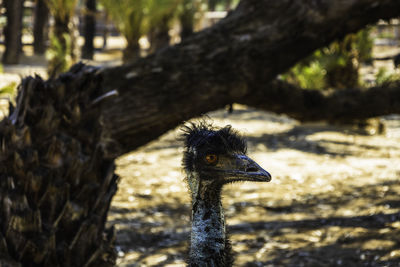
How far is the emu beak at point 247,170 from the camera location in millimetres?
2525

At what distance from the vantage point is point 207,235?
2.49 metres

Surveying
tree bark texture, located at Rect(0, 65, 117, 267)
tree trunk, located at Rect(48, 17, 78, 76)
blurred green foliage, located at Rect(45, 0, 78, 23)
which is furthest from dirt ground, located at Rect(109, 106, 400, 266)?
blurred green foliage, located at Rect(45, 0, 78, 23)

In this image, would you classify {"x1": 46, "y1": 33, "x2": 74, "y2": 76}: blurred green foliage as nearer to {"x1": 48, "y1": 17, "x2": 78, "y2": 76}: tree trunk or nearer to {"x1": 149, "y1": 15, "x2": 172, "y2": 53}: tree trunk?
{"x1": 48, "y1": 17, "x2": 78, "y2": 76}: tree trunk

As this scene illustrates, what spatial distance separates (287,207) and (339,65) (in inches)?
268

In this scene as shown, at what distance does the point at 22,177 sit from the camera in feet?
11.6

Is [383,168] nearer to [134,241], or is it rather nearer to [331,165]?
[331,165]

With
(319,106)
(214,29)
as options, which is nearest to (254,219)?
(319,106)

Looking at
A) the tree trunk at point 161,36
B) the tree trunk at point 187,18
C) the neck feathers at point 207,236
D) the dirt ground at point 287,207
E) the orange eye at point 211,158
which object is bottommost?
the dirt ground at point 287,207

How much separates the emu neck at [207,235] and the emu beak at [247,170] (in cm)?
17

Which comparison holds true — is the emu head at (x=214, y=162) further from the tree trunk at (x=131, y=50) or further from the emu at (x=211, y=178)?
the tree trunk at (x=131, y=50)

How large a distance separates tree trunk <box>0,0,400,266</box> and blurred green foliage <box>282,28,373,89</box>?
629 cm

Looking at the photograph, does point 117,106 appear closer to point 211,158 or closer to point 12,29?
point 211,158

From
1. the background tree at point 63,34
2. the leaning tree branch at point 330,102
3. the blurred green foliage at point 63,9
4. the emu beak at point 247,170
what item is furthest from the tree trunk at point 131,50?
the emu beak at point 247,170

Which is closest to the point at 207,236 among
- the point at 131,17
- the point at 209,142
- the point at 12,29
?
the point at 209,142
